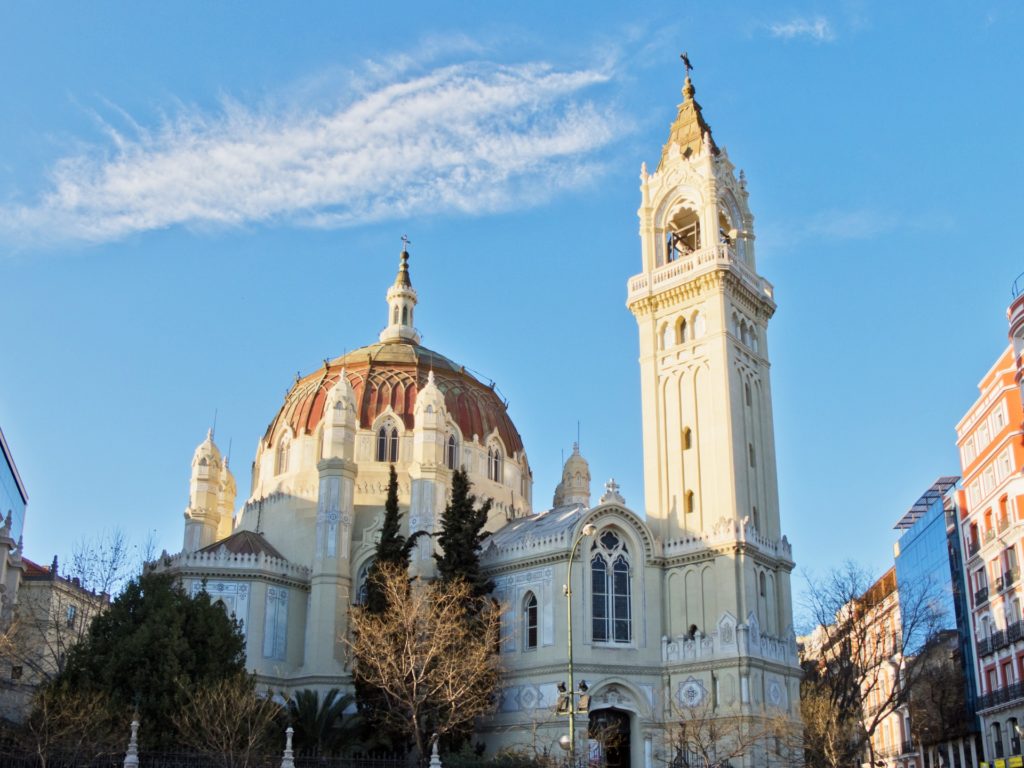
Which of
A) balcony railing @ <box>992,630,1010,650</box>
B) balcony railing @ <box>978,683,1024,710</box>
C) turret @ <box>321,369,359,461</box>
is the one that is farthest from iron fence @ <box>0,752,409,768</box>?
balcony railing @ <box>992,630,1010,650</box>

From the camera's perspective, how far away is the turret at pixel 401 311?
224ft

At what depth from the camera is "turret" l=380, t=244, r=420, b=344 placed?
68.2 m

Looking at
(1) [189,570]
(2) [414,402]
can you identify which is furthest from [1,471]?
(2) [414,402]

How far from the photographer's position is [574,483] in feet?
213

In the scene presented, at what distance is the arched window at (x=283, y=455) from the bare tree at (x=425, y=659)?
56.3 feet

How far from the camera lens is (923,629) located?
62719 mm

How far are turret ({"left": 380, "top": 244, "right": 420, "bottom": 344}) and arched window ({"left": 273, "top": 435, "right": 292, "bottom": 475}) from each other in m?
10.8

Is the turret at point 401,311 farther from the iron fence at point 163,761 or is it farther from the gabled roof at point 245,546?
the iron fence at point 163,761

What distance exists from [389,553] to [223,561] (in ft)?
30.7

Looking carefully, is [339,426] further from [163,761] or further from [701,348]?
[163,761]

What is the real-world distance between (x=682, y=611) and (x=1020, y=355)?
→ 1959 cm

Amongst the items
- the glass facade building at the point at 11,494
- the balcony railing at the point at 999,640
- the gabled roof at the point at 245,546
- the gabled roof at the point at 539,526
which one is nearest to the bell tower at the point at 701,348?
the gabled roof at the point at 539,526

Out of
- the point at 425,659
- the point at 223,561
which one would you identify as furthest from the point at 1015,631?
the point at 223,561

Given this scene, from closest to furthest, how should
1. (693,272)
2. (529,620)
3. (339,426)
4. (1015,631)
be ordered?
(529,620)
(1015,631)
(693,272)
(339,426)
